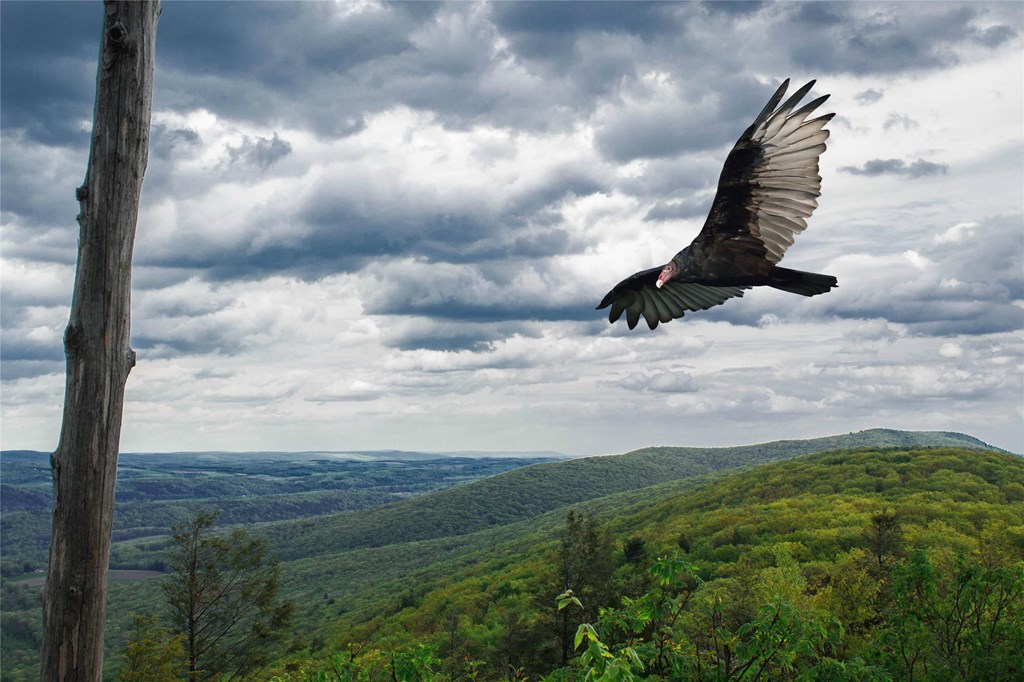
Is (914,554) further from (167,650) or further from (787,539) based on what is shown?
(787,539)

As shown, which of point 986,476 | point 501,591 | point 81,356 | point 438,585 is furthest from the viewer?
point 438,585

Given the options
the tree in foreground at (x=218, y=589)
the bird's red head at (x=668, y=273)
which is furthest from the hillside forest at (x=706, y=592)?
the bird's red head at (x=668, y=273)

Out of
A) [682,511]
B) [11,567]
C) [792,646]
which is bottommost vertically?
[11,567]

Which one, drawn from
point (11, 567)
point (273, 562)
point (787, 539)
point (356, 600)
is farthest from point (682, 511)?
point (11, 567)

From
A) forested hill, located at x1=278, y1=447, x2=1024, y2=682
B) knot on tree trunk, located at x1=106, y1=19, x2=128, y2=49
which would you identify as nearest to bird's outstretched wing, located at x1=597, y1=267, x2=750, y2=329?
forested hill, located at x1=278, y1=447, x2=1024, y2=682

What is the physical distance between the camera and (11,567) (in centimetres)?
19312

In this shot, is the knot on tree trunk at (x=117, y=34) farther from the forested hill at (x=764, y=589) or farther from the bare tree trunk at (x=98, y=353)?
the forested hill at (x=764, y=589)

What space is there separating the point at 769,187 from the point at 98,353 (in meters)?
4.15

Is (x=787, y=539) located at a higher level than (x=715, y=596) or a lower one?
lower

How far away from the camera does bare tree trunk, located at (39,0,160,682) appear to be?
450 cm

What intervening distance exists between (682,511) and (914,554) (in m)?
104

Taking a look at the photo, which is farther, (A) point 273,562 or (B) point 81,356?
(A) point 273,562

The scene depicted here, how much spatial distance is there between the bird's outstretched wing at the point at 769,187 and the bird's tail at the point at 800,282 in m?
0.08

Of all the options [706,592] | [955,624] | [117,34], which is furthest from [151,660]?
[117,34]
